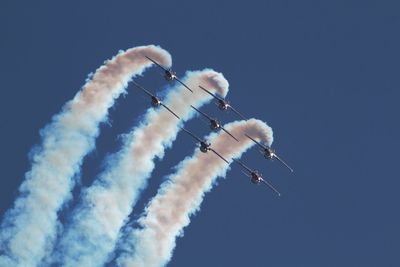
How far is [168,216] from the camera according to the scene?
10044 centimetres

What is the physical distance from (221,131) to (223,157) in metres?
2.61

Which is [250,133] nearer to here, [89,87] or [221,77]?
[221,77]

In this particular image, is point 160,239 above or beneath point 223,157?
beneath

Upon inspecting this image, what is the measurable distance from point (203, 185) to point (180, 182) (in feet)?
6.87

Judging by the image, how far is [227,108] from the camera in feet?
335

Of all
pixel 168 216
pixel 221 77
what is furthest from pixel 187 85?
pixel 168 216

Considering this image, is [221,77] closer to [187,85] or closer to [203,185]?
[187,85]

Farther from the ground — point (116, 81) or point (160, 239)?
point (116, 81)

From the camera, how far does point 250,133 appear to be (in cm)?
10400

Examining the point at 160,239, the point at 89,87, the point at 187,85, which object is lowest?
the point at 160,239

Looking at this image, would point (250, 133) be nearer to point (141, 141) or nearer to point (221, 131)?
point (221, 131)

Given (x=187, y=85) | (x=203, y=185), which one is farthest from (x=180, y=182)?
(x=187, y=85)

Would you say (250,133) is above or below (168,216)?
above

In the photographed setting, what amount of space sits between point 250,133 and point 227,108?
3573mm
